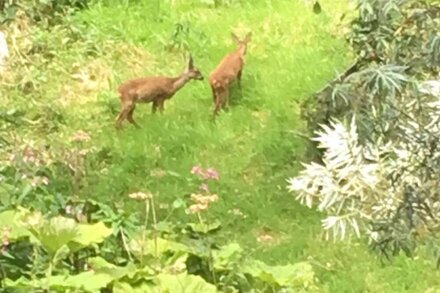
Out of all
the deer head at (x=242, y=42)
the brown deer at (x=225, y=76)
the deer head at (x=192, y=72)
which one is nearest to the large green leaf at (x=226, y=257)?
the brown deer at (x=225, y=76)

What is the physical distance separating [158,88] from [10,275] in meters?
3.79

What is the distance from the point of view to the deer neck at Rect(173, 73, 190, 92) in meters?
8.34

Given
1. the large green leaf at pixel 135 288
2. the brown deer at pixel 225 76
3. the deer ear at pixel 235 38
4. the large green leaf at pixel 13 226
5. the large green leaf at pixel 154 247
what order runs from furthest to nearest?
the deer ear at pixel 235 38 → the brown deer at pixel 225 76 → the large green leaf at pixel 154 247 → the large green leaf at pixel 13 226 → the large green leaf at pixel 135 288

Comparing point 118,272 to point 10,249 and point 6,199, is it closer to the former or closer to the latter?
point 10,249

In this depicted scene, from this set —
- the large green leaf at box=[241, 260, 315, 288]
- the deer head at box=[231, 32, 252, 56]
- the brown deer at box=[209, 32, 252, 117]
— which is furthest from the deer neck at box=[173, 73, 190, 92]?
the large green leaf at box=[241, 260, 315, 288]

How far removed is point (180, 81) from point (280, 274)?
351 cm

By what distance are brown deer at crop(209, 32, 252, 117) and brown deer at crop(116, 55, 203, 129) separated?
9.4 inches

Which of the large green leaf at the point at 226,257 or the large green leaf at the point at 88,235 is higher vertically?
the large green leaf at the point at 88,235

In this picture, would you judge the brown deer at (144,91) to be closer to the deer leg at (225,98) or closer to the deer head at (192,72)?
the deer head at (192,72)

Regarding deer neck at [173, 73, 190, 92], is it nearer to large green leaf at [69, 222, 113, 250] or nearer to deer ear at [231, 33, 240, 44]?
deer ear at [231, 33, 240, 44]

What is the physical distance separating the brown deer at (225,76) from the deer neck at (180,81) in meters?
0.17

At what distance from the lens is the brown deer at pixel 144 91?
26.8 ft

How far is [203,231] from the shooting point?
16.9 ft

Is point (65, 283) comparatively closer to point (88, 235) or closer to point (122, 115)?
point (88, 235)
